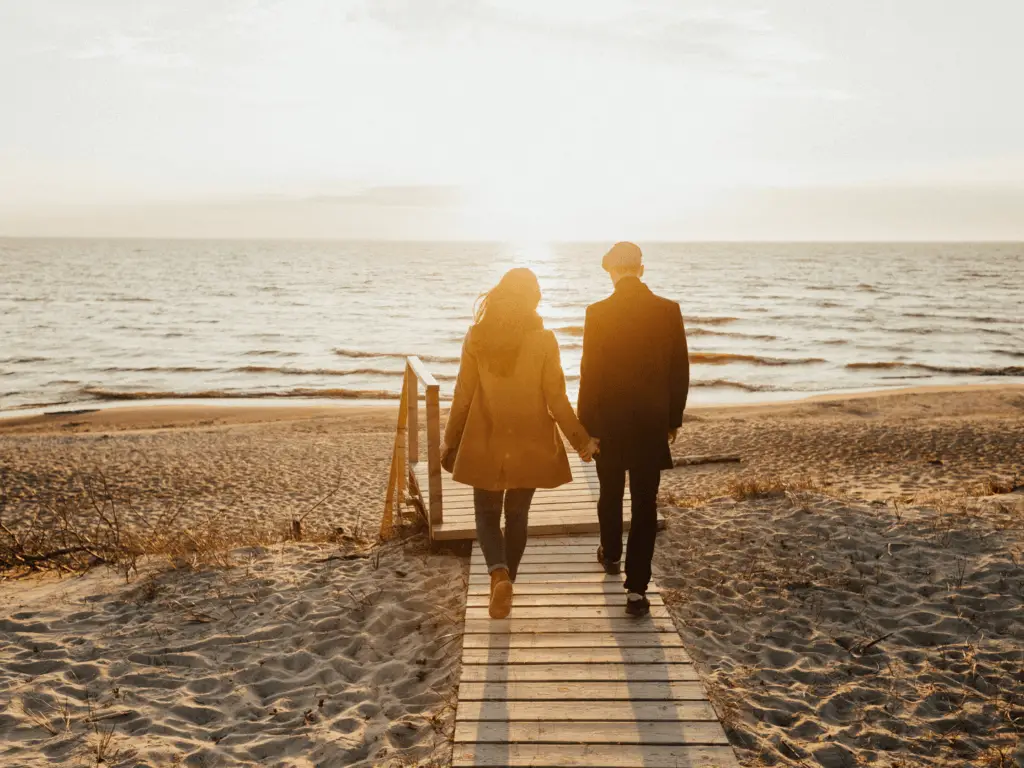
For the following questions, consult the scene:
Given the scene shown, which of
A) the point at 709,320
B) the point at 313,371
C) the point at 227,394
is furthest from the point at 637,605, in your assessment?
the point at 709,320

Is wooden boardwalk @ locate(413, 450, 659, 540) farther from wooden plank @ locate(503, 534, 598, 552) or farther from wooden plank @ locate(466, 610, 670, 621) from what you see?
wooden plank @ locate(466, 610, 670, 621)

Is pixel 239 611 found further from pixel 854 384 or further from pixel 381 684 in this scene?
pixel 854 384

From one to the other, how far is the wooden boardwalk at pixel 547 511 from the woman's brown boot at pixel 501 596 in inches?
60.9

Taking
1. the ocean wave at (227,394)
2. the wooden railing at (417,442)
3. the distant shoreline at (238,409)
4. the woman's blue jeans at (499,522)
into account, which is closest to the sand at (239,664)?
the wooden railing at (417,442)

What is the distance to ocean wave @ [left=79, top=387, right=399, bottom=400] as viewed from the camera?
914 inches

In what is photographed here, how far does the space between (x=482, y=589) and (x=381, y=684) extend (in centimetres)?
95

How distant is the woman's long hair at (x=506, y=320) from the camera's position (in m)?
4.04

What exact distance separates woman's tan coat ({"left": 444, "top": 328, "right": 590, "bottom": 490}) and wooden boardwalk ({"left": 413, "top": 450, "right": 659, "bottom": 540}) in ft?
5.96

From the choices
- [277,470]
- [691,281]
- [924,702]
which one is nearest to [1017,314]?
[691,281]

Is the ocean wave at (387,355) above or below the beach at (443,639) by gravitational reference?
below

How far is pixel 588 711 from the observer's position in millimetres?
3492

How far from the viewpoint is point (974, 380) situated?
24.2 m

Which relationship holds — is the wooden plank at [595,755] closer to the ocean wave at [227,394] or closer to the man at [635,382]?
the man at [635,382]

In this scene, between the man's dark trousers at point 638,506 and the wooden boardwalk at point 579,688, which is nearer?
the wooden boardwalk at point 579,688
